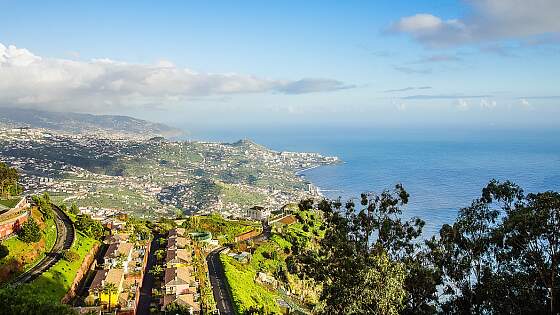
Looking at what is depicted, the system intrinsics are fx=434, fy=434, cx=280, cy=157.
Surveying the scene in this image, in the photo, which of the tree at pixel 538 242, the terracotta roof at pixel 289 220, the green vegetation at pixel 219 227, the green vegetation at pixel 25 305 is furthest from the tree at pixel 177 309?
the terracotta roof at pixel 289 220

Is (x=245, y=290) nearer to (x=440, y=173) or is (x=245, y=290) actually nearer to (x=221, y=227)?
(x=221, y=227)

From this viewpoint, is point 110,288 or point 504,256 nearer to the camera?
point 504,256

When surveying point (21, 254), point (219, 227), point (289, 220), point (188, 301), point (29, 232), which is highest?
point (29, 232)

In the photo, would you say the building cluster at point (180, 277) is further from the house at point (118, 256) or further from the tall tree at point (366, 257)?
the tall tree at point (366, 257)

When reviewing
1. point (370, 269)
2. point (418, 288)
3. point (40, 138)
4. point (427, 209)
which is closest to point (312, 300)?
point (418, 288)

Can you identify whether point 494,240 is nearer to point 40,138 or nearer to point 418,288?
point 418,288

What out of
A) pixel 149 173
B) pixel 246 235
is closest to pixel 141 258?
pixel 246 235
